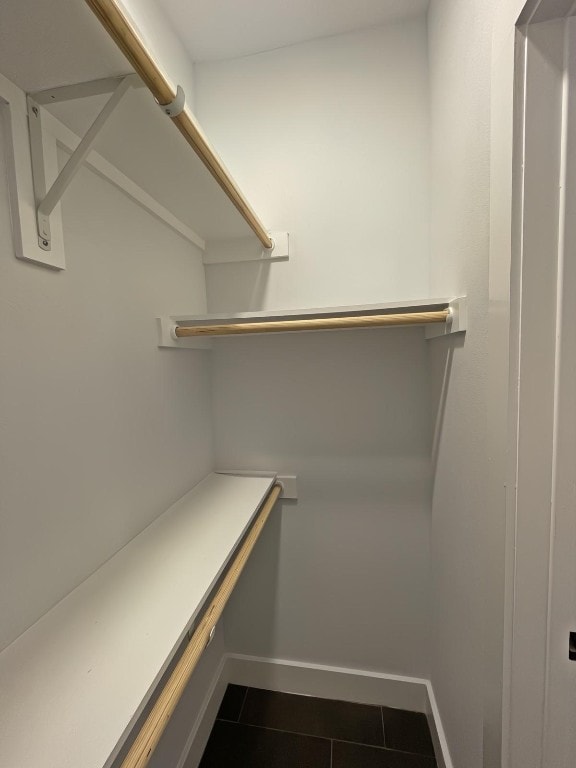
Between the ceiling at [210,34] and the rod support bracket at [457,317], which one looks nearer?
the ceiling at [210,34]

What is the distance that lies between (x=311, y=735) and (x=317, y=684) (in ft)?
0.54

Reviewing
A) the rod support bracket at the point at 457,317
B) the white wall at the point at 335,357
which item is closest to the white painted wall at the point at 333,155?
the white wall at the point at 335,357

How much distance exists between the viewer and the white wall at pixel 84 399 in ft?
1.91

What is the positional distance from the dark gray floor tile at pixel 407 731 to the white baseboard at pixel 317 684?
3cm

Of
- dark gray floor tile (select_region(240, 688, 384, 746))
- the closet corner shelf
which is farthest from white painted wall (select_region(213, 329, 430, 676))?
the closet corner shelf

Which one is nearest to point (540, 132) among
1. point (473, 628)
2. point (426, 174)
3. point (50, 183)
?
point (426, 174)

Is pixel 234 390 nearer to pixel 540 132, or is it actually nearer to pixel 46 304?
pixel 46 304

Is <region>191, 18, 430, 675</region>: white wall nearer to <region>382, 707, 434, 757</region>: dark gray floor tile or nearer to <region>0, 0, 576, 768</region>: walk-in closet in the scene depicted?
<region>0, 0, 576, 768</region>: walk-in closet

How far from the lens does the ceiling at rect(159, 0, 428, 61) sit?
1.09m

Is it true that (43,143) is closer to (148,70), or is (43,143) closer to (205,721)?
(148,70)

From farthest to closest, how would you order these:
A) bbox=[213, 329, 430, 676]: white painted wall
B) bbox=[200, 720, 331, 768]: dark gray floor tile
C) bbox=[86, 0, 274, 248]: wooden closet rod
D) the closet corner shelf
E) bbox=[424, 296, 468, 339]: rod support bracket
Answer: bbox=[213, 329, 430, 676]: white painted wall < bbox=[200, 720, 331, 768]: dark gray floor tile < the closet corner shelf < bbox=[424, 296, 468, 339]: rod support bracket < bbox=[86, 0, 274, 248]: wooden closet rod

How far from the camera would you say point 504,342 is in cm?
60

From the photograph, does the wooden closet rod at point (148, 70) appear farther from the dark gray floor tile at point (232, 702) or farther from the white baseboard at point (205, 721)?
the dark gray floor tile at point (232, 702)

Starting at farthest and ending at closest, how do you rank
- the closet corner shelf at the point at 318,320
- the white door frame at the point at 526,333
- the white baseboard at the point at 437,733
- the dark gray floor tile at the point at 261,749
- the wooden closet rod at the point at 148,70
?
the dark gray floor tile at the point at 261,749 → the white baseboard at the point at 437,733 → the closet corner shelf at the point at 318,320 → the white door frame at the point at 526,333 → the wooden closet rod at the point at 148,70
